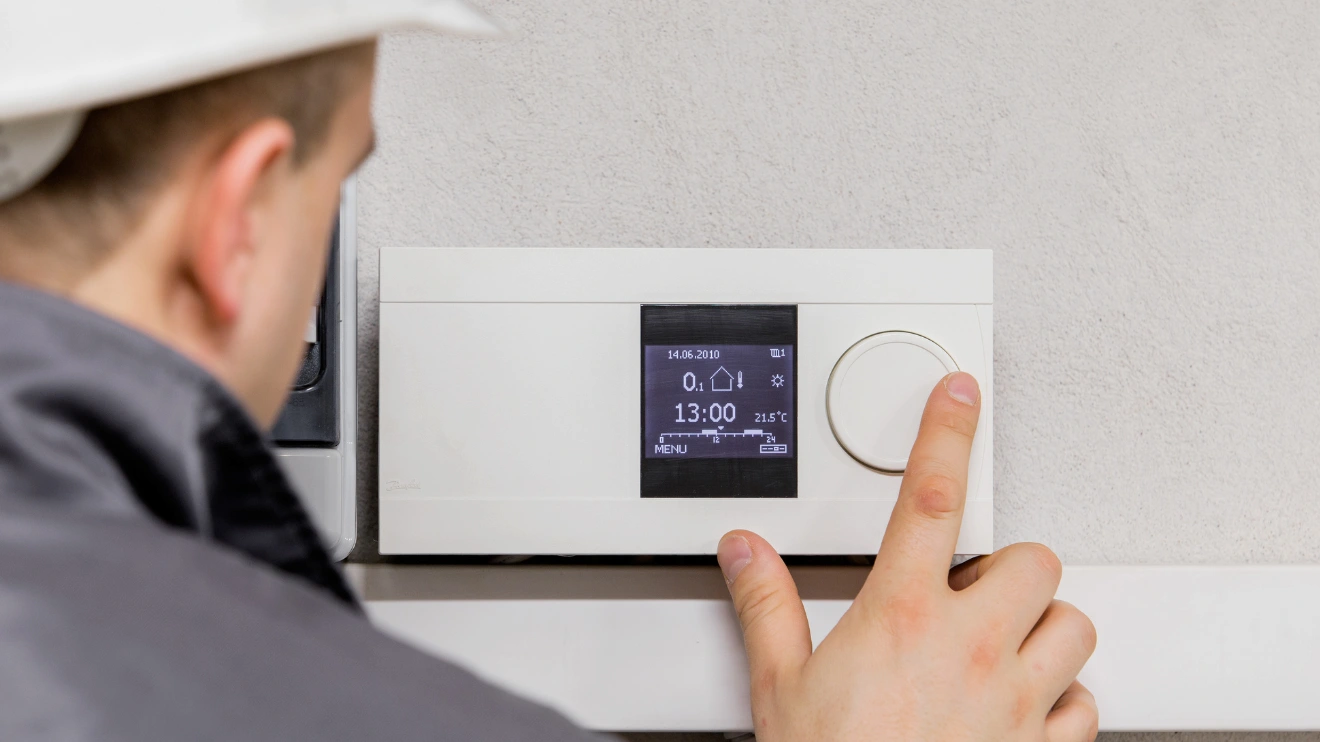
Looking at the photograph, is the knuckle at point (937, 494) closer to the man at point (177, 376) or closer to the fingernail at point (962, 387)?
the fingernail at point (962, 387)

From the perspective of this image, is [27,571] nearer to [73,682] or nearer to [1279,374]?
[73,682]

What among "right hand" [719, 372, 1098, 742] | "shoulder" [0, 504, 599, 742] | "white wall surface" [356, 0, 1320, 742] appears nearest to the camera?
"shoulder" [0, 504, 599, 742]

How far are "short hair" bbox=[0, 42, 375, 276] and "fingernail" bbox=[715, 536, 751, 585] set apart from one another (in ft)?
1.14

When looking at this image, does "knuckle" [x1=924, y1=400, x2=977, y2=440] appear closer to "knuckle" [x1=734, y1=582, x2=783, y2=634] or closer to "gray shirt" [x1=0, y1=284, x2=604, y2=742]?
"knuckle" [x1=734, y1=582, x2=783, y2=634]

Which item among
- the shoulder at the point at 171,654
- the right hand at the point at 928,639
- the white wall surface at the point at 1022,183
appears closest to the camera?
the shoulder at the point at 171,654

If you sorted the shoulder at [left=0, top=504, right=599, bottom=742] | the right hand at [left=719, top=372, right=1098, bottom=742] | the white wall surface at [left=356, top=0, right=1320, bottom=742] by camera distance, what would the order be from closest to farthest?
the shoulder at [left=0, top=504, right=599, bottom=742] < the right hand at [left=719, top=372, right=1098, bottom=742] < the white wall surface at [left=356, top=0, right=1320, bottom=742]

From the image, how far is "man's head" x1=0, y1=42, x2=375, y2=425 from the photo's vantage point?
0.24 m

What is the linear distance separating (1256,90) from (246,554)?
721mm

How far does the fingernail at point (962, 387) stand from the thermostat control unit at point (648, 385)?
0.01 meters

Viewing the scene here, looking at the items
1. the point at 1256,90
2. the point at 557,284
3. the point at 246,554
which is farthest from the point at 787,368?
the point at 1256,90

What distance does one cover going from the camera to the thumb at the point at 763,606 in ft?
1.60

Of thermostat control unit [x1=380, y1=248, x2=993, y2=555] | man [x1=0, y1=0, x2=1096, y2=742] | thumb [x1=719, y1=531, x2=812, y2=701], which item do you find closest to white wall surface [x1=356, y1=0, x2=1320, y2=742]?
thermostat control unit [x1=380, y1=248, x2=993, y2=555]

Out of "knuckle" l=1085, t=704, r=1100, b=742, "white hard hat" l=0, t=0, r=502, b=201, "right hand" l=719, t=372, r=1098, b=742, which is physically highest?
"white hard hat" l=0, t=0, r=502, b=201

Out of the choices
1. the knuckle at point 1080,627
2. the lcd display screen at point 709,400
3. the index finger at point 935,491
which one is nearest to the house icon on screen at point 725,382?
the lcd display screen at point 709,400
